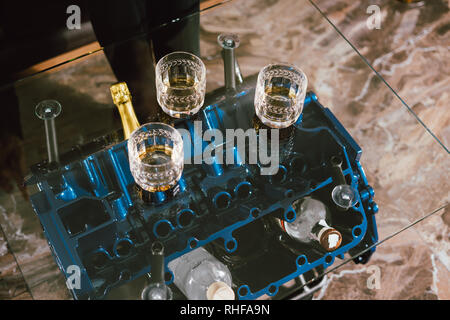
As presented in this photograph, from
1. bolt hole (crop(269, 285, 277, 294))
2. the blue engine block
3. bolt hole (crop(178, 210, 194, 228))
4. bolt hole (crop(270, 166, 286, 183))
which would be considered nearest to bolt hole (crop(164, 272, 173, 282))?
the blue engine block

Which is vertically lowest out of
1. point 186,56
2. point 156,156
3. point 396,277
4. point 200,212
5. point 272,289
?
point 396,277

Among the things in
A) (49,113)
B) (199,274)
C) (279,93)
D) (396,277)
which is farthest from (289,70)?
(396,277)

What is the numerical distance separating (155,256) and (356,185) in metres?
0.48

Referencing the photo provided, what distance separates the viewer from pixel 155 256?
41.0 inches

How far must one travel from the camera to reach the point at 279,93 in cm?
118

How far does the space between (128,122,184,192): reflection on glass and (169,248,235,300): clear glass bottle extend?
161 millimetres

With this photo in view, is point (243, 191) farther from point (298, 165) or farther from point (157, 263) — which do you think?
point (157, 263)

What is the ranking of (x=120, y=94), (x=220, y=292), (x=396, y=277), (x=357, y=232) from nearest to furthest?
Answer: (x=220, y=292) < (x=357, y=232) < (x=120, y=94) < (x=396, y=277)

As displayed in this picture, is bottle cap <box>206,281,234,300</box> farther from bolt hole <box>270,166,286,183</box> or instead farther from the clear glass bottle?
bolt hole <box>270,166,286,183</box>

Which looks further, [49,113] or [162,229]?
[49,113]

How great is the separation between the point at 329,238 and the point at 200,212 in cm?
28

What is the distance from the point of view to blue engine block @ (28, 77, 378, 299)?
1.06 m
